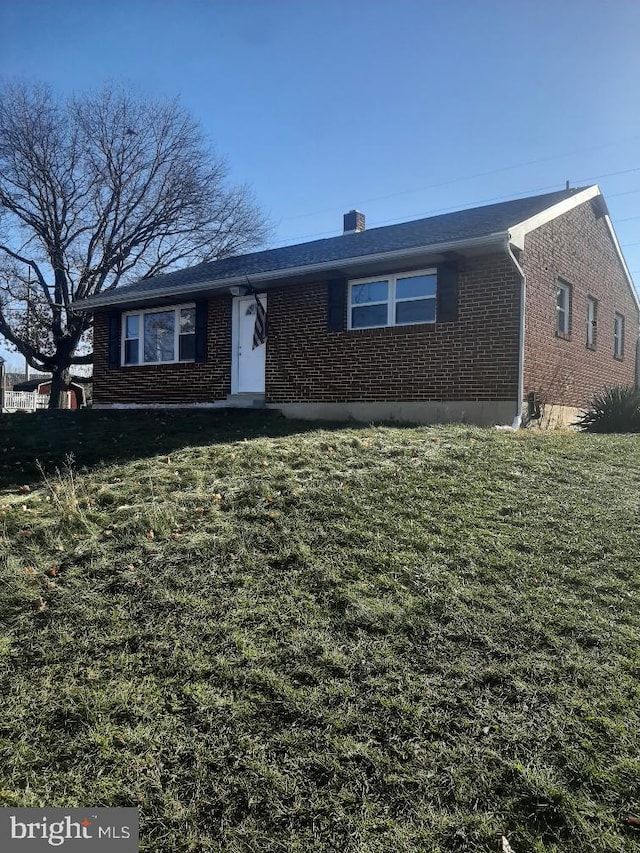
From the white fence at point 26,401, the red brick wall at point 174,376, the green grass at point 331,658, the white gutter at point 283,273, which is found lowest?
the green grass at point 331,658

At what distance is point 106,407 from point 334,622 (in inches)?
526

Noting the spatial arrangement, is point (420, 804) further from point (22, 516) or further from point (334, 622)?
point (22, 516)

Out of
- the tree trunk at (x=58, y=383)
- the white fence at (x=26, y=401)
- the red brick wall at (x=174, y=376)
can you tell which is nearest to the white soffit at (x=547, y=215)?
the red brick wall at (x=174, y=376)

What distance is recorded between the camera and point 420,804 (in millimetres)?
2623

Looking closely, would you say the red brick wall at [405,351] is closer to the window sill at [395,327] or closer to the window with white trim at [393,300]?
the window sill at [395,327]

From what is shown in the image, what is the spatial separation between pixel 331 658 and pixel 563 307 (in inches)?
442

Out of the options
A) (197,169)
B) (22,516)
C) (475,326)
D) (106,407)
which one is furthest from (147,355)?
(197,169)

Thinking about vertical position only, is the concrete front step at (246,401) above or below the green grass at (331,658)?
above

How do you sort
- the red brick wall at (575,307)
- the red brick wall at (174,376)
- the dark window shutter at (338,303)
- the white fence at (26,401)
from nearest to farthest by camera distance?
the red brick wall at (575,307)
the dark window shutter at (338,303)
the red brick wall at (174,376)
the white fence at (26,401)

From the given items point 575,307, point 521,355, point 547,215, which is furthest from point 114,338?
point 575,307

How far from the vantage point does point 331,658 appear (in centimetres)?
346

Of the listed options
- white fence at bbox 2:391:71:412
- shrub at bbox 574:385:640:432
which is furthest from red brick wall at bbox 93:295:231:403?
white fence at bbox 2:391:71:412

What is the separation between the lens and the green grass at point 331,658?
2.63 metres

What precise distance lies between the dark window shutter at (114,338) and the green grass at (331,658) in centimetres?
982
